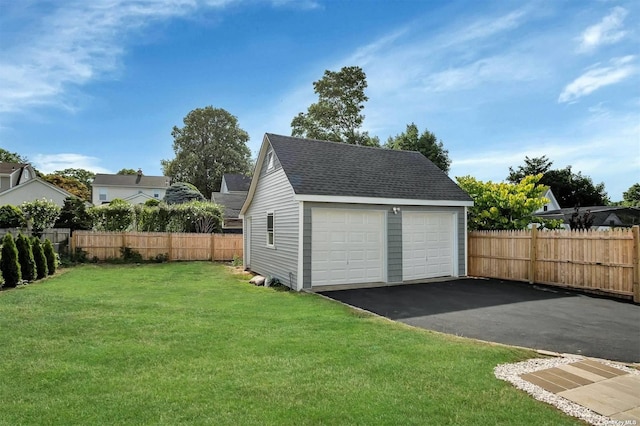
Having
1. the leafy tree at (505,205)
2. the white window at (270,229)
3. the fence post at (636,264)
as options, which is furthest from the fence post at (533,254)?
the white window at (270,229)

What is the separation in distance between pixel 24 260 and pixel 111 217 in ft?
24.6

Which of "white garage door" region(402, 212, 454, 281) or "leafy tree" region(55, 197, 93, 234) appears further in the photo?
"leafy tree" region(55, 197, 93, 234)

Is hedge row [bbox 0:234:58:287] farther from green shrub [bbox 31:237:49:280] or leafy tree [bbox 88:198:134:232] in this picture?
leafy tree [bbox 88:198:134:232]

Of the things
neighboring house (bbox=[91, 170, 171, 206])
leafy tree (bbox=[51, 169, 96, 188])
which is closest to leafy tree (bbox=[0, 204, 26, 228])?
neighboring house (bbox=[91, 170, 171, 206])

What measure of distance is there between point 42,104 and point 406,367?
65.7ft

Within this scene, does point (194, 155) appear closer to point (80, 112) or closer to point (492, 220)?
point (80, 112)

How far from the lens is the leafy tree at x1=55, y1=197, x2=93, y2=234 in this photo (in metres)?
18.0

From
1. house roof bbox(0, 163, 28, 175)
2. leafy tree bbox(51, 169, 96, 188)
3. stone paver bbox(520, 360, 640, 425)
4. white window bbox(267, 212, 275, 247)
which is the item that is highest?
leafy tree bbox(51, 169, 96, 188)

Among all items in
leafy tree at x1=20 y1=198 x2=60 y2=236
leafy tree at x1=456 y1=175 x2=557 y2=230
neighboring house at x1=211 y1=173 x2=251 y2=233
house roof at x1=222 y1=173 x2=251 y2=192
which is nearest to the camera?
leafy tree at x1=456 y1=175 x2=557 y2=230

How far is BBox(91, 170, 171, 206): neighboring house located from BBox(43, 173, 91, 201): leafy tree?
350 cm

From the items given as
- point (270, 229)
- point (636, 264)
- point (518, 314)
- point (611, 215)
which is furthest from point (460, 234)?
point (611, 215)

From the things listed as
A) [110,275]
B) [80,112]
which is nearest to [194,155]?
[80,112]

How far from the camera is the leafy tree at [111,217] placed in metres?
19.1

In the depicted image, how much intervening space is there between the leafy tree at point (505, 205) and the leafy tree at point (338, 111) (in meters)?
20.1
